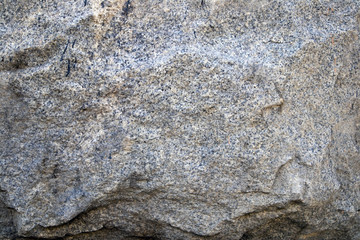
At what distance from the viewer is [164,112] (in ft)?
Answer: 4.91

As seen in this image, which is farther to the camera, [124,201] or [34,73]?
[124,201]

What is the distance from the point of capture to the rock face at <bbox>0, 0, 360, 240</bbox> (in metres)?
1.49

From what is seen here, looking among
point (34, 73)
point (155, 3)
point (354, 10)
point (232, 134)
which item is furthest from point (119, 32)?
point (354, 10)

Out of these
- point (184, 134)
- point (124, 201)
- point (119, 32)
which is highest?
point (119, 32)

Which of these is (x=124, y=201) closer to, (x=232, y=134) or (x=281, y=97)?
(x=232, y=134)

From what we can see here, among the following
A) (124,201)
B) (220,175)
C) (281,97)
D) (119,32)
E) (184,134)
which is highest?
(119,32)

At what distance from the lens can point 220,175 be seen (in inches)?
59.9

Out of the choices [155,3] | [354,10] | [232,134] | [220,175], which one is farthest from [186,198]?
[354,10]

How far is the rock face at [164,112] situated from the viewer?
4.89 ft

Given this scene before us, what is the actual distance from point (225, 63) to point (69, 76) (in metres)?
0.53

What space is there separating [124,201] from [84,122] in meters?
0.32

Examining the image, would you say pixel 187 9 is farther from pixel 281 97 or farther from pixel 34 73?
pixel 34 73

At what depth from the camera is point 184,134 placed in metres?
1.51

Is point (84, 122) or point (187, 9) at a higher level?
point (187, 9)
